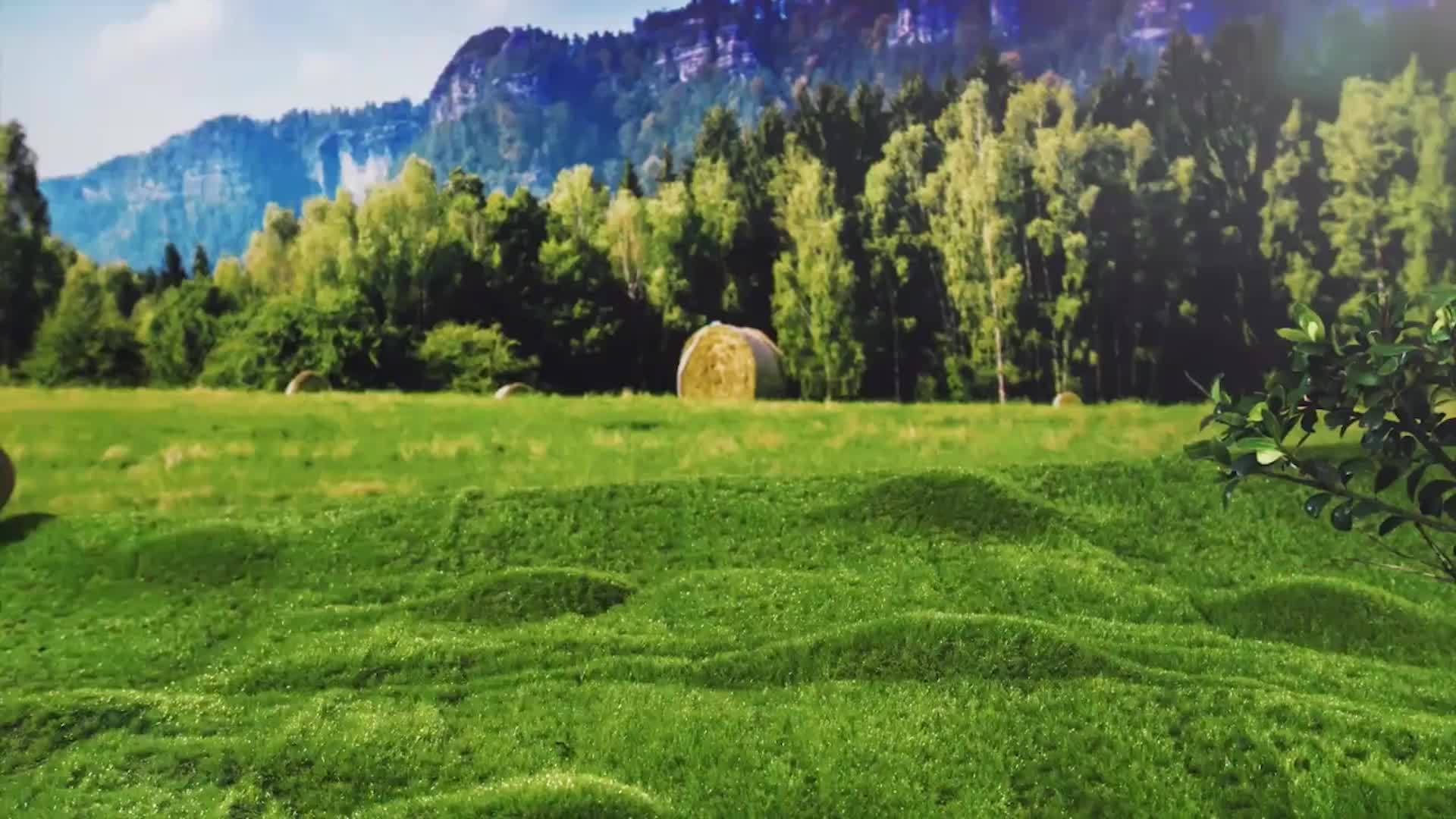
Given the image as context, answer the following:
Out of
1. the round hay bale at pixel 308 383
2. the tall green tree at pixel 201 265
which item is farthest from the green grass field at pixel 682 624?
the tall green tree at pixel 201 265

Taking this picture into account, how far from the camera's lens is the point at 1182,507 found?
371 inches

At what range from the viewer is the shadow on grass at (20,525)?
9.25m

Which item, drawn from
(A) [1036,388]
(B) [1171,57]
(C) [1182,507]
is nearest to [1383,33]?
(B) [1171,57]

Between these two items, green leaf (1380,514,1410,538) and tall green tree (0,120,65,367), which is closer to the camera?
green leaf (1380,514,1410,538)

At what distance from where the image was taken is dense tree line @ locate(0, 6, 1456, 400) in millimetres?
14539

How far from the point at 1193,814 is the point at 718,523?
4472mm

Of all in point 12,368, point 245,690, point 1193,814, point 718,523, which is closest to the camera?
point 1193,814

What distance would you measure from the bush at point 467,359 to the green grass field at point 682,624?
8.46ft

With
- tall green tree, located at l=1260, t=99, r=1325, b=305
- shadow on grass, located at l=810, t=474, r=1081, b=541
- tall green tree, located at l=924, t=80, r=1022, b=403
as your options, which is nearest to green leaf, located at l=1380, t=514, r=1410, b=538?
shadow on grass, located at l=810, t=474, r=1081, b=541

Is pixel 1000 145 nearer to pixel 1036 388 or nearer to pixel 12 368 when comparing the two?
pixel 1036 388

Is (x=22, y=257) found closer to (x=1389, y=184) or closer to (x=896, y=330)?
(x=896, y=330)

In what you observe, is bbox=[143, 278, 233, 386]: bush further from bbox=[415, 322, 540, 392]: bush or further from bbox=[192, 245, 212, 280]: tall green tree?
bbox=[415, 322, 540, 392]: bush

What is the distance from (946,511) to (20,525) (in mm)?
7285

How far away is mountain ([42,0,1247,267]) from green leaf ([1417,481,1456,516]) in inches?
481
